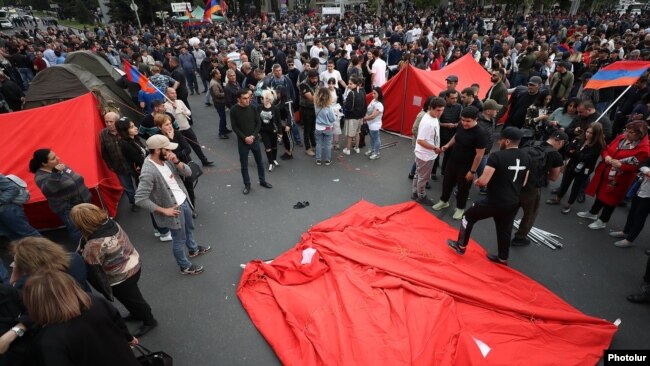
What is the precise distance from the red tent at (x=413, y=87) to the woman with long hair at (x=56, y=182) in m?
7.04

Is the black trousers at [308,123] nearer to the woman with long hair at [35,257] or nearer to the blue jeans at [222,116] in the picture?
the blue jeans at [222,116]

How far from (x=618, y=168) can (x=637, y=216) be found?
2.35 ft

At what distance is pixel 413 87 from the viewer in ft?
27.2

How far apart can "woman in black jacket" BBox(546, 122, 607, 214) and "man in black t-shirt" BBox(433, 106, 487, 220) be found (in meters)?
1.80

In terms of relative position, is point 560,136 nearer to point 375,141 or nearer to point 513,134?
point 513,134

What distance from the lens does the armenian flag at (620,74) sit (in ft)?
19.7

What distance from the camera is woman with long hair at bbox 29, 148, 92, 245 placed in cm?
420

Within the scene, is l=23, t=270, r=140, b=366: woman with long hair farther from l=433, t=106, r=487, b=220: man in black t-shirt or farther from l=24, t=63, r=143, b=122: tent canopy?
l=24, t=63, r=143, b=122: tent canopy

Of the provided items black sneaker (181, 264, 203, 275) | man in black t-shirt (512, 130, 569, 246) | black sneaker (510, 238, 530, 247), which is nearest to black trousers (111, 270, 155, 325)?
black sneaker (181, 264, 203, 275)

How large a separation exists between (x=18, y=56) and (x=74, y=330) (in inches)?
622

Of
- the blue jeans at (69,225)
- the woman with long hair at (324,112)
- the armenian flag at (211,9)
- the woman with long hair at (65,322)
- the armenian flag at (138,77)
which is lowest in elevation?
the blue jeans at (69,225)

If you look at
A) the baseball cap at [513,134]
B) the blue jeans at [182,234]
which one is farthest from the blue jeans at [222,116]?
the baseball cap at [513,134]

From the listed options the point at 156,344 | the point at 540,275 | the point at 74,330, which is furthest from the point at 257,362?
the point at 540,275

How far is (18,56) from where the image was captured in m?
12.7
